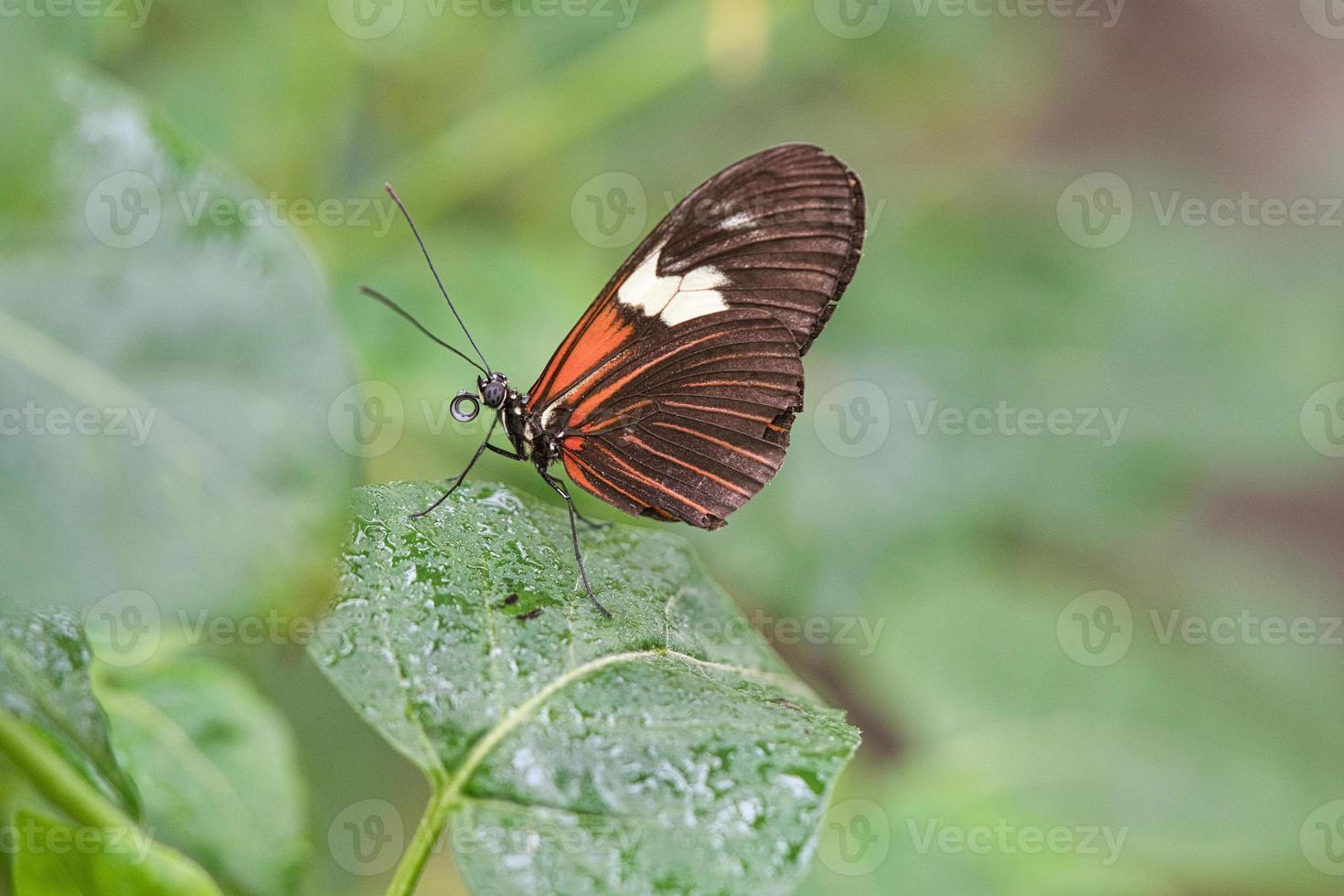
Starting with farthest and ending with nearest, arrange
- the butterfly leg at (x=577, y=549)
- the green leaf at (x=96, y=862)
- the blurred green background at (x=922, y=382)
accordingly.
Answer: the blurred green background at (x=922, y=382) → the butterfly leg at (x=577, y=549) → the green leaf at (x=96, y=862)

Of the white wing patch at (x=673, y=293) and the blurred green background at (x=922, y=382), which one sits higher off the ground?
the blurred green background at (x=922, y=382)

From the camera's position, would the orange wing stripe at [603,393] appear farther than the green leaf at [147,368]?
Yes

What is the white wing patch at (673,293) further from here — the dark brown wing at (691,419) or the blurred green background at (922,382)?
the blurred green background at (922,382)

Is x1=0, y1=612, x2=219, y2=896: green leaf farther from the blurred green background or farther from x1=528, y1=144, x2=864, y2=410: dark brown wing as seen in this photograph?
the blurred green background

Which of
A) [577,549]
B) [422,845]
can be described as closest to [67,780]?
[422,845]

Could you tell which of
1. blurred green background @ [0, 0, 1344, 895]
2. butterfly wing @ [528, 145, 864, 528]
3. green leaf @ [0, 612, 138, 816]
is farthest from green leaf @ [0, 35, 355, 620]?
blurred green background @ [0, 0, 1344, 895]

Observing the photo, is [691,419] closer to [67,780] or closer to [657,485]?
[657,485]

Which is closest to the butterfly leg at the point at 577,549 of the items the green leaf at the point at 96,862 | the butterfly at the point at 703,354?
the butterfly at the point at 703,354

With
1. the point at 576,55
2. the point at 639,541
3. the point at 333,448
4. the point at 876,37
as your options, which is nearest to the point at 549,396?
the point at 639,541
